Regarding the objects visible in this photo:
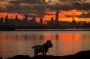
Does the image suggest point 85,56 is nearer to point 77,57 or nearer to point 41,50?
point 77,57

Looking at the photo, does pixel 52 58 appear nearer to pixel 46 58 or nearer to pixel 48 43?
pixel 46 58

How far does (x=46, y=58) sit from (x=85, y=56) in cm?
172

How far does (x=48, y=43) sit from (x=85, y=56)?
10.2 feet

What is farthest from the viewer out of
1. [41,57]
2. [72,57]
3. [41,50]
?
[41,50]

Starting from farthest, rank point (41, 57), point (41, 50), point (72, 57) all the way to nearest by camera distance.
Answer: point (41, 50) → point (41, 57) → point (72, 57)

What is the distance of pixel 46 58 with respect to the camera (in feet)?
49.4

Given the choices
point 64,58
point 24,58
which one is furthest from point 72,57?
point 24,58

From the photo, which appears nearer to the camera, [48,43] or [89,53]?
[89,53]

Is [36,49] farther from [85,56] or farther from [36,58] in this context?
[85,56]

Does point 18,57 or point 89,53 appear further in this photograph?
point 18,57

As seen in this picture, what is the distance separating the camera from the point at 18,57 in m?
15.6

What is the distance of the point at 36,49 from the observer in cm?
1725

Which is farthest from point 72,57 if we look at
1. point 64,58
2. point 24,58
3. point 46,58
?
point 24,58

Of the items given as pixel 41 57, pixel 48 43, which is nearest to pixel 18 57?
pixel 41 57
